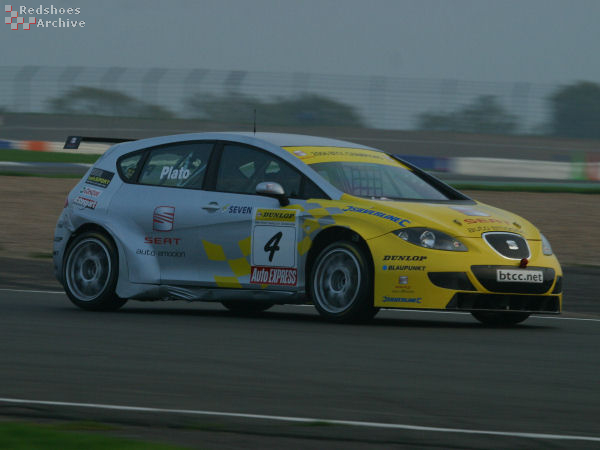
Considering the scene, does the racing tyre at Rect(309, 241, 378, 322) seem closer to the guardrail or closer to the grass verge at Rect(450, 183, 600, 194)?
the grass verge at Rect(450, 183, 600, 194)

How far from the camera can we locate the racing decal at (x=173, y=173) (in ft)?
35.4

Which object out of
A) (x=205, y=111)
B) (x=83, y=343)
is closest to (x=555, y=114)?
(x=205, y=111)

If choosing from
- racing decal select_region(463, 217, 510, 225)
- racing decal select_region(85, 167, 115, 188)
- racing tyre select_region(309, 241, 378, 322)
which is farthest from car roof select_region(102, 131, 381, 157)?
racing decal select_region(463, 217, 510, 225)

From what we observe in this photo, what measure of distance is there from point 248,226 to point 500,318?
86.6 inches

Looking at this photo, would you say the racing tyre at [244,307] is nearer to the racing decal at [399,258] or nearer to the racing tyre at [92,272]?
the racing tyre at [92,272]

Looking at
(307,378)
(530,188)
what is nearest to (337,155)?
(307,378)

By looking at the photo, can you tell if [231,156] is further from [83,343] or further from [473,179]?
[473,179]

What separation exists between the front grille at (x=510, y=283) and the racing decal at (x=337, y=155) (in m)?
1.63

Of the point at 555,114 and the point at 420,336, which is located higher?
the point at 555,114

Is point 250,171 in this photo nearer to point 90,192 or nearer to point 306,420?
point 90,192

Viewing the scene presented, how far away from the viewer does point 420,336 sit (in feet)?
30.0

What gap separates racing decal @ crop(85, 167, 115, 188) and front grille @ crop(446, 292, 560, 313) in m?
3.51

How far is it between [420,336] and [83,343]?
241 cm

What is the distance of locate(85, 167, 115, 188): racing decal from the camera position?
1131 centimetres
